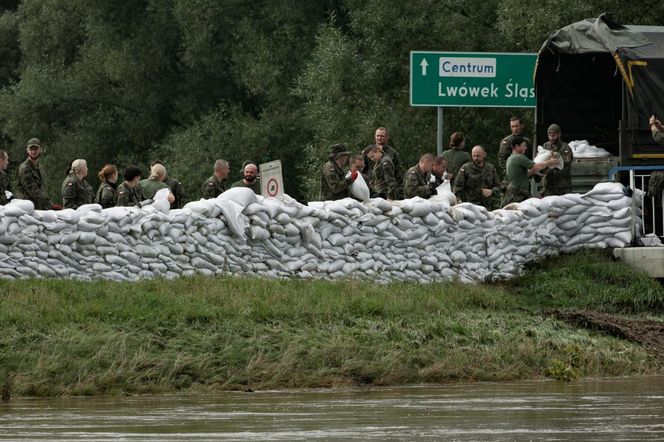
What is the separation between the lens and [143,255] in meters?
17.7

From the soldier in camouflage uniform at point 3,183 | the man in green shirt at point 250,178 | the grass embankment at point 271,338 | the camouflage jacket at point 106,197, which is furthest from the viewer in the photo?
the man in green shirt at point 250,178

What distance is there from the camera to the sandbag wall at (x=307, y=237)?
17203 millimetres

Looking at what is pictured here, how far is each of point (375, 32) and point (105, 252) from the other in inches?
640

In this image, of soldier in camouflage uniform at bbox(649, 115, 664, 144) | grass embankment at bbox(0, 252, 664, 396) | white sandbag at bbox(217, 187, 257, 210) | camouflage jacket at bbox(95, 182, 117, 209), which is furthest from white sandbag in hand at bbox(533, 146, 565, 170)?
camouflage jacket at bbox(95, 182, 117, 209)

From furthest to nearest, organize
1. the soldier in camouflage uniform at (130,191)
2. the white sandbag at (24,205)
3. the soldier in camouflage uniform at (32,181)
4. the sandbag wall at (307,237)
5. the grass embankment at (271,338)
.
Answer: the soldier in camouflage uniform at (32,181), the soldier in camouflage uniform at (130,191), the sandbag wall at (307,237), the white sandbag at (24,205), the grass embankment at (271,338)

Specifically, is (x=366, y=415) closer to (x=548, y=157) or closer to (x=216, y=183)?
(x=216, y=183)

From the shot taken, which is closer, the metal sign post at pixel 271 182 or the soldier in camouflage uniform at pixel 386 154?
the metal sign post at pixel 271 182

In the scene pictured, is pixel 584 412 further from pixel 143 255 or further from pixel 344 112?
pixel 344 112

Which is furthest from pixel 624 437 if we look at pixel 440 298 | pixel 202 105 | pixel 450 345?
pixel 202 105

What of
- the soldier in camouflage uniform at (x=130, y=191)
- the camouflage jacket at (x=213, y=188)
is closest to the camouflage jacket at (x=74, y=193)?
the soldier in camouflage uniform at (x=130, y=191)

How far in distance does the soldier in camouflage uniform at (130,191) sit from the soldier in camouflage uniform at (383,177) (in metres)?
3.35

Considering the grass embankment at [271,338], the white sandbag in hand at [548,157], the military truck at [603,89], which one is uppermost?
the military truck at [603,89]

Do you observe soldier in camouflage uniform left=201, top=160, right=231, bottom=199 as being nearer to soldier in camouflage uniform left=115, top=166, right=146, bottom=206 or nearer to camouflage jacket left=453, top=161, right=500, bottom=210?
soldier in camouflage uniform left=115, top=166, right=146, bottom=206

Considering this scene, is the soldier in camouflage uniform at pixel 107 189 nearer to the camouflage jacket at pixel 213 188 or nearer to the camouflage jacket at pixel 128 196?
the camouflage jacket at pixel 128 196
